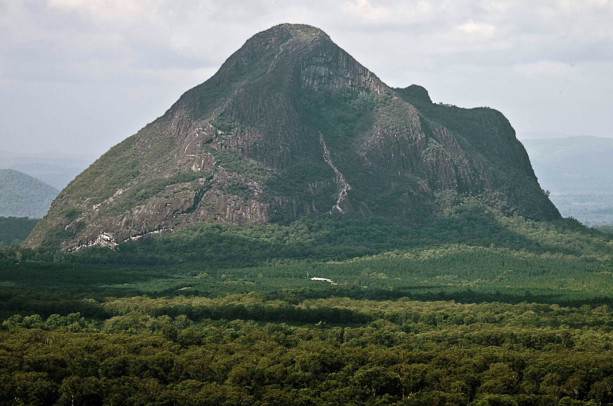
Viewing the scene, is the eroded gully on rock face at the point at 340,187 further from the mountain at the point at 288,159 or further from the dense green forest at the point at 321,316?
the dense green forest at the point at 321,316

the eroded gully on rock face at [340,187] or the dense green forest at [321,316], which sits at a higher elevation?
the eroded gully on rock face at [340,187]

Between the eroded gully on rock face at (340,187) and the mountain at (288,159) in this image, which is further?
the eroded gully on rock face at (340,187)

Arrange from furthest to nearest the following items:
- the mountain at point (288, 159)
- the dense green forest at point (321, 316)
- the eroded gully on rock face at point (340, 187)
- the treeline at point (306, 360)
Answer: the eroded gully on rock face at point (340, 187) < the mountain at point (288, 159) < the dense green forest at point (321, 316) < the treeline at point (306, 360)

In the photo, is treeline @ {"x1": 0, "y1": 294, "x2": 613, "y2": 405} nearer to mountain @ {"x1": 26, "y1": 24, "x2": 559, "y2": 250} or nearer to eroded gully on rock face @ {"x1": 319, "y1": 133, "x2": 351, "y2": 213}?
mountain @ {"x1": 26, "y1": 24, "x2": 559, "y2": 250}

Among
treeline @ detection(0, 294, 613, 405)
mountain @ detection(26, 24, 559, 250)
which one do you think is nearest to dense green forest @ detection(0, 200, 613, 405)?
treeline @ detection(0, 294, 613, 405)

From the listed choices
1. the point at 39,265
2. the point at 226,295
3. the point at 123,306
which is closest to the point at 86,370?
the point at 123,306

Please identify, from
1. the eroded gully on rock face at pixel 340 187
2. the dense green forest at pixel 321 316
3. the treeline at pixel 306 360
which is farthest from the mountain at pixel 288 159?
the treeline at pixel 306 360
